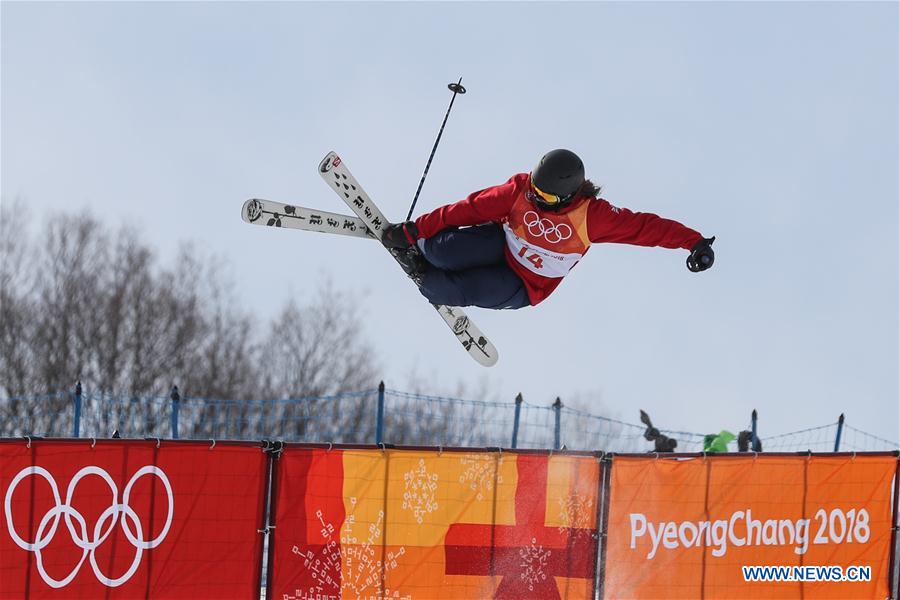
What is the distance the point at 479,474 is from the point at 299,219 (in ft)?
7.34

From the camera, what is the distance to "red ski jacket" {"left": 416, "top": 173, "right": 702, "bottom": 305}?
274 inches

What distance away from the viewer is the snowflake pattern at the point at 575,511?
8617 mm

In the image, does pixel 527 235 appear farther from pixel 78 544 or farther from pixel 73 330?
pixel 73 330

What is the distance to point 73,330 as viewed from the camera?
29969 mm

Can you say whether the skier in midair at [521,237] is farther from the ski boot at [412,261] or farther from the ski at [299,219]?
the ski at [299,219]

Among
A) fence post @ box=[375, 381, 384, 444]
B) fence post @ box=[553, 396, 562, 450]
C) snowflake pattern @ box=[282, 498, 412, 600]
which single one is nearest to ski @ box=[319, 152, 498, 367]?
snowflake pattern @ box=[282, 498, 412, 600]

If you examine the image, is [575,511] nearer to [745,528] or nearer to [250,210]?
[745,528]

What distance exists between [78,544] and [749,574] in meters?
4.68

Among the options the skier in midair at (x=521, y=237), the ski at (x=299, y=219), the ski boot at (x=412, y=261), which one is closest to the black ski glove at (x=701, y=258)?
the skier in midair at (x=521, y=237)

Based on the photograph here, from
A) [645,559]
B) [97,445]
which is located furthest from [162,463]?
[645,559]

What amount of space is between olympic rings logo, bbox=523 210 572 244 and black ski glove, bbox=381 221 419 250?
0.72 meters

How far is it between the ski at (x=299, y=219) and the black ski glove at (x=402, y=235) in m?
0.47

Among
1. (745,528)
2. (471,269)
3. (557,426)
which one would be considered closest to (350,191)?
(471,269)

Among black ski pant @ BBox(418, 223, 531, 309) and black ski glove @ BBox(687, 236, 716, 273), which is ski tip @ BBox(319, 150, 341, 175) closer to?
black ski pant @ BBox(418, 223, 531, 309)
